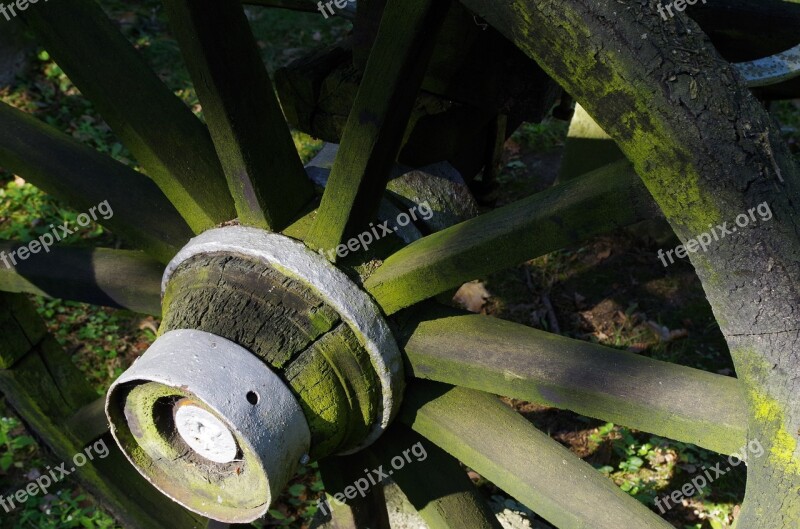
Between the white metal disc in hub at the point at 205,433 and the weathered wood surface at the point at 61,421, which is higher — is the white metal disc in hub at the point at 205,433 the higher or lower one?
the higher one

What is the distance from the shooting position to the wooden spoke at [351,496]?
80.4 inches

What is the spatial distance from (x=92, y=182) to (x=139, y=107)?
0.32 m

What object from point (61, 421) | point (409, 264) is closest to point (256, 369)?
point (409, 264)

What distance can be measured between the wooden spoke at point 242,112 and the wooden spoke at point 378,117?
4.9 inches

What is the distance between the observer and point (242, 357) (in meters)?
1.48

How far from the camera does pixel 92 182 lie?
1962 millimetres

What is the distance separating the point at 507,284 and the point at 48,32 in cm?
219

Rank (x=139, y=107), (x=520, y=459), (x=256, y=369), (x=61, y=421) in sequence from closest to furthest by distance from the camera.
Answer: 1. (x=256, y=369)
2. (x=520, y=459)
3. (x=139, y=107)
4. (x=61, y=421)

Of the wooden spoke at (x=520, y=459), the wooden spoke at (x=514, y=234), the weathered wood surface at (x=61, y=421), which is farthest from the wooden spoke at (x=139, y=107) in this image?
the weathered wood surface at (x=61, y=421)

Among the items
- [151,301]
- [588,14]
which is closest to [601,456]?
[151,301]

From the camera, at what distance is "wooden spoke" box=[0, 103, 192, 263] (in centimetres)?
192

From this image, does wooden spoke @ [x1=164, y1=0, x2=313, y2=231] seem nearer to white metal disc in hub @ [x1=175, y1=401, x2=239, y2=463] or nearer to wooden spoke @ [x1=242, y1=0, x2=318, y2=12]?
white metal disc in hub @ [x1=175, y1=401, x2=239, y2=463]

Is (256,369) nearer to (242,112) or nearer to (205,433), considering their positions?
(205,433)

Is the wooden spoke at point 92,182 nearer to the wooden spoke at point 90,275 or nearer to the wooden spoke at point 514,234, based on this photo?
the wooden spoke at point 90,275
